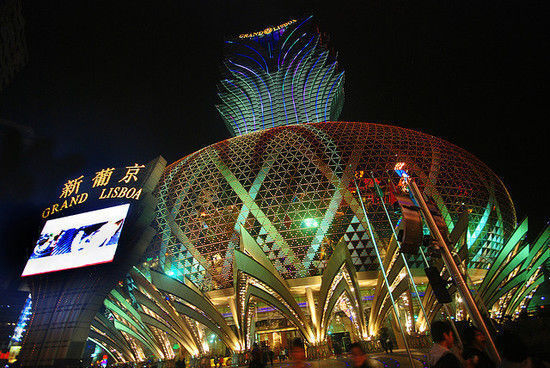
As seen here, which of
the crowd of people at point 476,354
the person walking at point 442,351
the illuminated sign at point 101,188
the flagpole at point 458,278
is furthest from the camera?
the illuminated sign at point 101,188

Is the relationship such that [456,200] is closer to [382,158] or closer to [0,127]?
[382,158]

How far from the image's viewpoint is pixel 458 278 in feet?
25.6

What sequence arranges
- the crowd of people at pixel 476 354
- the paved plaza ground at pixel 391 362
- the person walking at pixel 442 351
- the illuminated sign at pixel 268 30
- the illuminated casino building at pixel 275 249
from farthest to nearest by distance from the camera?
the illuminated sign at pixel 268 30 → the illuminated casino building at pixel 275 249 → the paved plaza ground at pixel 391 362 → the person walking at pixel 442 351 → the crowd of people at pixel 476 354

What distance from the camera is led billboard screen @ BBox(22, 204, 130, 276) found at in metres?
23.7

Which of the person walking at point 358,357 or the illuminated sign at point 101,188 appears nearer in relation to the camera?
the person walking at point 358,357

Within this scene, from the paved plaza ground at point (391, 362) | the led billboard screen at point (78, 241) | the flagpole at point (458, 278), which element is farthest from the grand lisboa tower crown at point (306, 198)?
the flagpole at point (458, 278)

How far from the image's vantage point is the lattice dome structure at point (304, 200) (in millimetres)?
28484

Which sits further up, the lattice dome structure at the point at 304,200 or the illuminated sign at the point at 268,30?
the illuminated sign at the point at 268,30

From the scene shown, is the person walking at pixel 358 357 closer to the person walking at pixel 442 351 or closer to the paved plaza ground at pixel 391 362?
→ the person walking at pixel 442 351

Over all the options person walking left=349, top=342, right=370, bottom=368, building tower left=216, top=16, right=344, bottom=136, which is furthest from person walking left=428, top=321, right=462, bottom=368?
building tower left=216, top=16, right=344, bottom=136

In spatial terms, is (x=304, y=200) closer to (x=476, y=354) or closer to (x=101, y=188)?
(x=101, y=188)

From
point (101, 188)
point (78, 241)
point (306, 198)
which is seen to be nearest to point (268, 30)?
point (306, 198)

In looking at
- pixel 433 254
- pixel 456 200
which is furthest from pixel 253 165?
pixel 433 254

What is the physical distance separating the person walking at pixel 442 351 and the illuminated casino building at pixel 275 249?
15.4 meters
